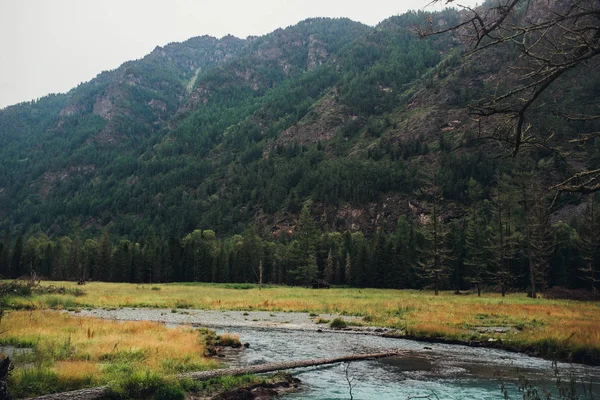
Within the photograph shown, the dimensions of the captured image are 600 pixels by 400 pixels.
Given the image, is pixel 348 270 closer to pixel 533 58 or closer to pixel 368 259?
pixel 368 259

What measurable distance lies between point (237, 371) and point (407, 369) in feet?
24.9

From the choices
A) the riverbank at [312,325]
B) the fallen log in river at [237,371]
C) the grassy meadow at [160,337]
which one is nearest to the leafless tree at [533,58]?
the grassy meadow at [160,337]

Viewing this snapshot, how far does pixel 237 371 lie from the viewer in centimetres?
1520

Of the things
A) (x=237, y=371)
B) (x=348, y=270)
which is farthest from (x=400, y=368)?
(x=348, y=270)

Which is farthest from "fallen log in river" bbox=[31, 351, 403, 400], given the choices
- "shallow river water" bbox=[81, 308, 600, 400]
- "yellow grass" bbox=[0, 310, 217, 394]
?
"yellow grass" bbox=[0, 310, 217, 394]

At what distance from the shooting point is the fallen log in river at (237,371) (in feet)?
36.6

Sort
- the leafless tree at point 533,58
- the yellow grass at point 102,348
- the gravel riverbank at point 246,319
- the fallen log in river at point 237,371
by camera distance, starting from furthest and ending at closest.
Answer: the gravel riverbank at point 246,319 < the yellow grass at point 102,348 < the fallen log in river at point 237,371 < the leafless tree at point 533,58

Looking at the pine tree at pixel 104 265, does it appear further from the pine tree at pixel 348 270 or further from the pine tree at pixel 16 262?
the pine tree at pixel 348 270

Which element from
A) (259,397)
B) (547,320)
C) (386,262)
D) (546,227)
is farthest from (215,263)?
(259,397)

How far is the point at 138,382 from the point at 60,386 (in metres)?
2.39

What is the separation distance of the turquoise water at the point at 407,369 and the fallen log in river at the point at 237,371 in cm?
46

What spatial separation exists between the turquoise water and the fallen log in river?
0.46 metres

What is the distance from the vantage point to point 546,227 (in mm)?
60688

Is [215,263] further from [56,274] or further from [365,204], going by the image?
[365,204]
